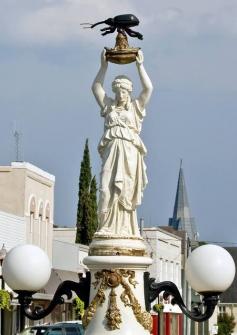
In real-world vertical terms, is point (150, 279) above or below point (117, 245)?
below

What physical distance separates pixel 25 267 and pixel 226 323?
115m

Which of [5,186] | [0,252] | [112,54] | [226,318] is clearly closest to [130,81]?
[112,54]

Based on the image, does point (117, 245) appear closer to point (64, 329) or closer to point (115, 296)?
point (115, 296)

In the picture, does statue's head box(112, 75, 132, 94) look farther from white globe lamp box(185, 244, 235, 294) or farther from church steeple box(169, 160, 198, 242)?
church steeple box(169, 160, 198, 242)

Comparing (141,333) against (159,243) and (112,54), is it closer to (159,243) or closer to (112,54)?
(112,54)

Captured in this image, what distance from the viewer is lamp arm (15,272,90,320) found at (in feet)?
25.6

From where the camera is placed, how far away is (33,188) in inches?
2002

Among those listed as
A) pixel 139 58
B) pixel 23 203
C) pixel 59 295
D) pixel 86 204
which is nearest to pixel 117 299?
pixel 59 295

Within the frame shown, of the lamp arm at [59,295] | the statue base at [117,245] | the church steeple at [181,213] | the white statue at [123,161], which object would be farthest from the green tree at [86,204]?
the church steeple at [181,213]

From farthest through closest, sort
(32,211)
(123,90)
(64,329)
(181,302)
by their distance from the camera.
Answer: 1. (32,211)
2. (64,329)
3. (181,302)
4. (123,90)

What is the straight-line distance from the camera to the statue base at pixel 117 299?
755cm

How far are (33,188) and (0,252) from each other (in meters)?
20.2

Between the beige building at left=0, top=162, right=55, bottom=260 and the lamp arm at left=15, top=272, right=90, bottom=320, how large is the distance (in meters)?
38.2

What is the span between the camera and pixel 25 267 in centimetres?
762
